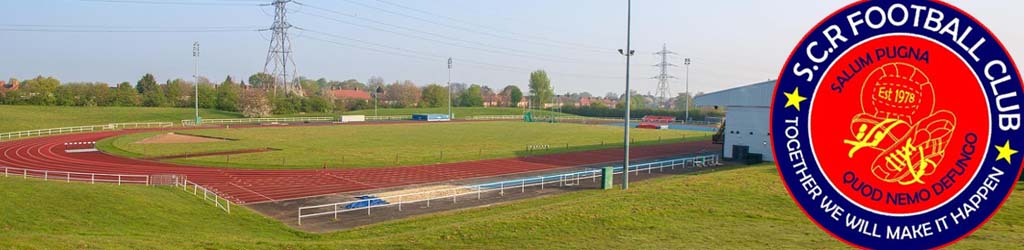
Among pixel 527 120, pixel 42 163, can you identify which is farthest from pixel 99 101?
pixel 42 163

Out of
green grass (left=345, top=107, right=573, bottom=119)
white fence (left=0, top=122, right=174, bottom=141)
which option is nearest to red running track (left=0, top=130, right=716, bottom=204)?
white fence (left=0, top=122, right=174, bottom=141)

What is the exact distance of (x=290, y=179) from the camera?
34500mm

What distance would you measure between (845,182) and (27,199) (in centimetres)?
2579

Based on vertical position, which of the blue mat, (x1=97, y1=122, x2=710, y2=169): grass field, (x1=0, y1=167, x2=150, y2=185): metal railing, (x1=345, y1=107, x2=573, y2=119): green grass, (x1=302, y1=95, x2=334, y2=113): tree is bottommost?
(x1=0, y1=167, x2=150, y2=185): metal railing

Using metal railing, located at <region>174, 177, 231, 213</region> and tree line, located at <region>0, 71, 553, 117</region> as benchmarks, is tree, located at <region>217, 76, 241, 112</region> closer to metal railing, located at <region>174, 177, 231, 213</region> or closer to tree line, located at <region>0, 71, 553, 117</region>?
tree line, located at <region>0, 71, 553, 117</region>

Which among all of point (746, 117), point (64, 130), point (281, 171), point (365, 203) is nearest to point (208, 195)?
point (365, 203)

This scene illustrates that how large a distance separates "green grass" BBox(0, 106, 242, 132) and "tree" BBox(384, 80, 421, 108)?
210 ft

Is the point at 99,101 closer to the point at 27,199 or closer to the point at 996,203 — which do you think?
the point at 27,199

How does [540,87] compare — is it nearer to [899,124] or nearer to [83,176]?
[83,176]

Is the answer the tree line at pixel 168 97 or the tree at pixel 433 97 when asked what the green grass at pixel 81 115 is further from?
the tree at pixel 433 97

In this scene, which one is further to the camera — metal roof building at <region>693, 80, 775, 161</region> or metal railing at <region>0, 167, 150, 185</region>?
metal roof building at <region>693, 80, 775, 161</region>

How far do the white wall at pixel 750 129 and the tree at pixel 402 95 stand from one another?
5075 inches

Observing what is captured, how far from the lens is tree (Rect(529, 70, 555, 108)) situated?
181m

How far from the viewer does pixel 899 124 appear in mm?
3043
